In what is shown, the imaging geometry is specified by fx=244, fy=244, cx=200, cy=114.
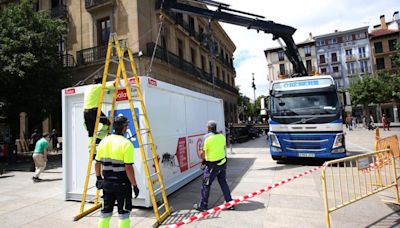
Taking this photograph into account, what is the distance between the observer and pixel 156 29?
1775cm

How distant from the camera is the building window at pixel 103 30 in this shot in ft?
57.8

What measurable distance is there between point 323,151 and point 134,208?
21.1ft

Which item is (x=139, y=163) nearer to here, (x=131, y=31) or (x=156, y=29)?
(x=131, y=31)

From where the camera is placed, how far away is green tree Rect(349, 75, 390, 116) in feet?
101

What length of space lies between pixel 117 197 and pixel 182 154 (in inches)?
138

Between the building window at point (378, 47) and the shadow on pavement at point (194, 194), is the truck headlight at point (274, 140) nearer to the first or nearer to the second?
the shadow on pavement at point (194, 194)

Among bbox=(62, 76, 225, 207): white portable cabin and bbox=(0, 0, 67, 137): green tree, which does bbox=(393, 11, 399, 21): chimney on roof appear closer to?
bbox=(0, 0, 67, 137): green tree

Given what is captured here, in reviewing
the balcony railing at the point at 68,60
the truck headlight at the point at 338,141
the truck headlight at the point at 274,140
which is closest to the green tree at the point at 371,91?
the truck headlight at the point at 338,141

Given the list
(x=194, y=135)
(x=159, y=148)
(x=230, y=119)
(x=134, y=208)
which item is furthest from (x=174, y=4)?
(x=230, y=119)

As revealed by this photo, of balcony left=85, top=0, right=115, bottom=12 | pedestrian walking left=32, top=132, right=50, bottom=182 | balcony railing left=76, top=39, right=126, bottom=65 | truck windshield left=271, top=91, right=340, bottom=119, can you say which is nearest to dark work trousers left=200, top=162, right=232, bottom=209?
truck windshield left=271, top=91, right=340, bottom=119

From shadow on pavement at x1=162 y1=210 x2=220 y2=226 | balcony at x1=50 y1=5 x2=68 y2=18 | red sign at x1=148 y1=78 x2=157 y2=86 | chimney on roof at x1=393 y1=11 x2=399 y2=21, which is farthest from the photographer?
chimney on roof at x1=393 y1=11 x2=399 y2=21

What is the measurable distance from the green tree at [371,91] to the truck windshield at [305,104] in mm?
28512

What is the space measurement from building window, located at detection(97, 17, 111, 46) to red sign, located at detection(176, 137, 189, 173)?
45.2ft

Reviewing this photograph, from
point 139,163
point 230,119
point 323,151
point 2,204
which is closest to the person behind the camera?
point 139,163
